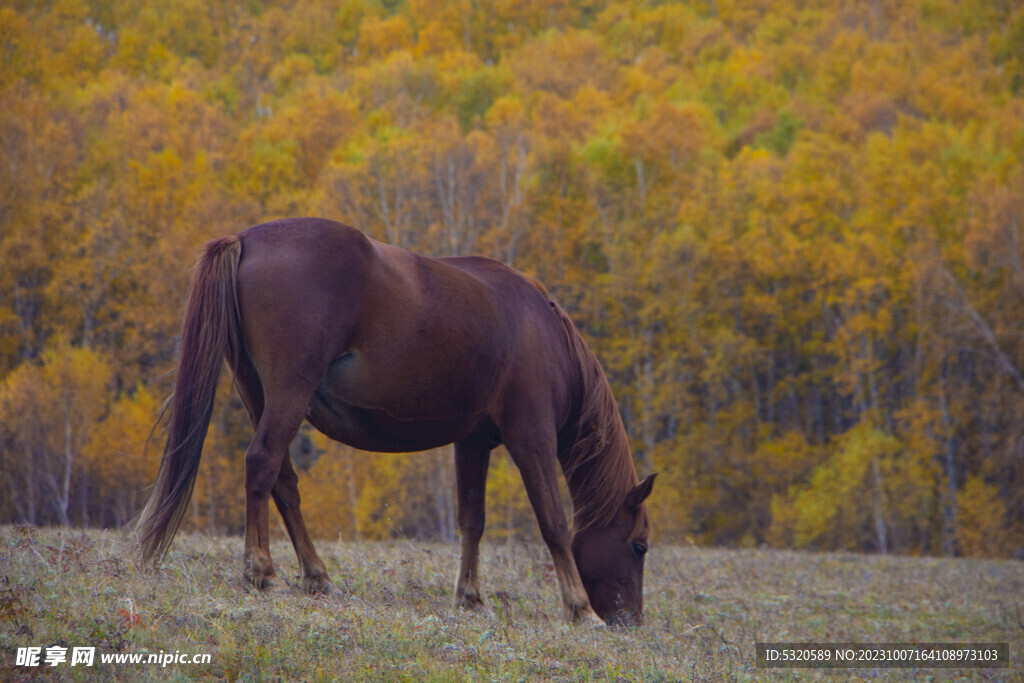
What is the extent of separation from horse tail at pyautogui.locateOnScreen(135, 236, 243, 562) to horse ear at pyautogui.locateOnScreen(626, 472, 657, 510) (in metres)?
3.01

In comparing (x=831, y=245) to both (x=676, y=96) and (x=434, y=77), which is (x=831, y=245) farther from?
(x=434, y=77)

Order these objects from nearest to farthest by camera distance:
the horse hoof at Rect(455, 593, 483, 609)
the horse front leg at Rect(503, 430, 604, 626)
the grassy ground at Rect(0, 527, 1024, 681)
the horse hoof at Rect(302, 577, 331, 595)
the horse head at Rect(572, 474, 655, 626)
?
the grassy ground at Rect(0, 527, 1024, 681)
the horse hoof at Rect(302, 577, 331, 595)
the horse front leg at Rect(503, 430, 604, 626)
the horse hoof at Rect(455, 593, 483, 609)
the horse head at Rect(572, 474, 655, 626)

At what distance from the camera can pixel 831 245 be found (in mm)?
33906

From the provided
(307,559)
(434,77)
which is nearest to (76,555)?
(307,559)

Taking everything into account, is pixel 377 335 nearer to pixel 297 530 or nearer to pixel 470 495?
pixel 297 530

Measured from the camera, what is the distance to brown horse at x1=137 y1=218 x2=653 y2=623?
4926mm

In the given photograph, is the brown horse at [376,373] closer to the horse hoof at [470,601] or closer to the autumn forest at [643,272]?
the horse hoof at [470,601]

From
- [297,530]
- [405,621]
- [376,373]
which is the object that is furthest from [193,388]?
[405,621]

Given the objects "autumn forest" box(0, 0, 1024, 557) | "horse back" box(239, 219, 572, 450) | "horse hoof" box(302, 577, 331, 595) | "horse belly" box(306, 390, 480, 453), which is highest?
"horse back" box(239, 219, 572, 450)

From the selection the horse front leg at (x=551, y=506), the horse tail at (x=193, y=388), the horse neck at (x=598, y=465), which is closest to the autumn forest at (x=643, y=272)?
the horse tail at (x=193, y=388)

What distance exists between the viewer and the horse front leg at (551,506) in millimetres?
5719

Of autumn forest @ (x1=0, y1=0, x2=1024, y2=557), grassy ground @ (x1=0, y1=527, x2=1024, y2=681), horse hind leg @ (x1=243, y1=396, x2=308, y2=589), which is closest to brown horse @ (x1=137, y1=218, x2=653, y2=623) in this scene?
horse hind leg @ (x1=243, y1=396, x2=308, y2=589)

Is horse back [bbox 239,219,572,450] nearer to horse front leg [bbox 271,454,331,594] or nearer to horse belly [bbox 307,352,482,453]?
horse belly [bbox 307,352,482,453]

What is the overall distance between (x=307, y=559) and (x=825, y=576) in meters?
8.12
